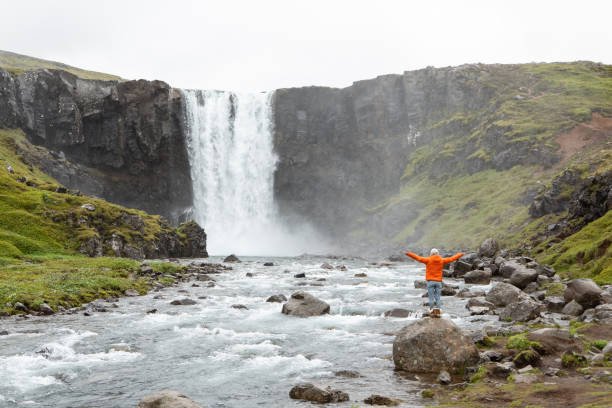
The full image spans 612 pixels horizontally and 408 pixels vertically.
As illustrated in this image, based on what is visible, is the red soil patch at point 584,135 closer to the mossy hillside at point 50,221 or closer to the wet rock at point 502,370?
the mossy hillside at point 50,221

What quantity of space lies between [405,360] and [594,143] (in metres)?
99.3

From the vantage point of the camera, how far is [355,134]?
148375 millimetres

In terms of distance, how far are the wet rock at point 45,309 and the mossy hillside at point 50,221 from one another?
2081 centimetres

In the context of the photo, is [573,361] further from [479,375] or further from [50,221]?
[50,221]

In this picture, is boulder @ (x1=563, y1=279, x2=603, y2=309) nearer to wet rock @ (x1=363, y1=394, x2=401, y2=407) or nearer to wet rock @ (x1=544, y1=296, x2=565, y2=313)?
wet rock @ (x1=544, y1=296, x2=565, y2=313)

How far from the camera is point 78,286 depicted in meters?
36.4

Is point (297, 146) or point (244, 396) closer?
point (244, 396)

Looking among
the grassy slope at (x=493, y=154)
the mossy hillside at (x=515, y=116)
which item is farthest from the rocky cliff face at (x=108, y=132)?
the mossy hillside at (x=515, y=116)

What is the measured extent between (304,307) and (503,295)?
11525 millimetres

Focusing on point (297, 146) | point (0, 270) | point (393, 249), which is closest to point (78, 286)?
point (0, 270)

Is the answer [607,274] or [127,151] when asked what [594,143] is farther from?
[127,151]

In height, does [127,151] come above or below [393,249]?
above

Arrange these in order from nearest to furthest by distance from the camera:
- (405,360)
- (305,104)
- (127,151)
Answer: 1. (405,360)
2. (127,151)
3. (305,104)

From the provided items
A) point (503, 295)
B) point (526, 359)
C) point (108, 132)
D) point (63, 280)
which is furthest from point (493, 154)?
point (526, 359)
